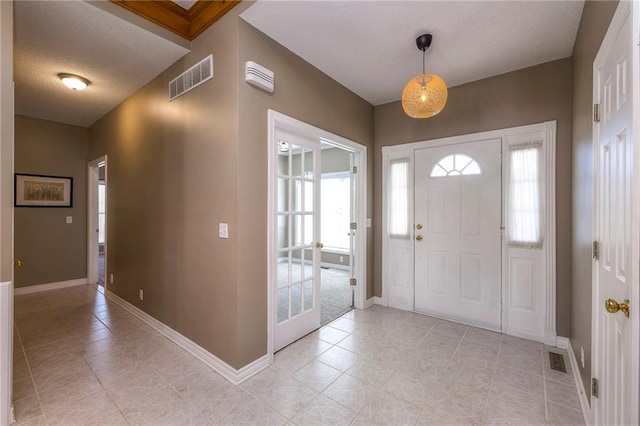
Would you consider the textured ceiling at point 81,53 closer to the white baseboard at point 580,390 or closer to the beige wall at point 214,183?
the beige wall at point 214,183

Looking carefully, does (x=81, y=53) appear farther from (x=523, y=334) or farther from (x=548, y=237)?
(x=523, y=334)

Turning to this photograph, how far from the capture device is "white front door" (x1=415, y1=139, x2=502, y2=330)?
300cm

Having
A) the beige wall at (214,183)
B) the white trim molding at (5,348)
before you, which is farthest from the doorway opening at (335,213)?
the white trim molding at (5,348)

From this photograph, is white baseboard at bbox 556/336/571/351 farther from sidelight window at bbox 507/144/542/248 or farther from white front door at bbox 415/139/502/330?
sidelight window at bbox 507/144/542/248

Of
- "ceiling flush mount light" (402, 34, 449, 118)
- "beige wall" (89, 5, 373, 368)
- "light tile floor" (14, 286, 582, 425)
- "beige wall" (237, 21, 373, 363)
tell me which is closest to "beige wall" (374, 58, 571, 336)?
"light tile floor" (14, 286, 582, 425)

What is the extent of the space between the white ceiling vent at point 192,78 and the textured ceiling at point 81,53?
226mm

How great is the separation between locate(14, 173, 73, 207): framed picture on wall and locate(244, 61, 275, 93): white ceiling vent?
179 inches

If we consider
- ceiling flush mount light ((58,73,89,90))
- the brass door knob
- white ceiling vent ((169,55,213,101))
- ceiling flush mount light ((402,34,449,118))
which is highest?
ceiling flush mount light ((58,73,89,90))

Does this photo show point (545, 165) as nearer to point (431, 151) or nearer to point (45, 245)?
point (431, 151)

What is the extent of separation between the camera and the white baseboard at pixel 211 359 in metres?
2.15

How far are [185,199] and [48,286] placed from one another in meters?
3.90

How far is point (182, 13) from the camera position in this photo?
2432 mm

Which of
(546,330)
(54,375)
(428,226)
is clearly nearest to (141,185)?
(54,375)

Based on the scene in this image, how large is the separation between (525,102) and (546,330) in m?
2.29
